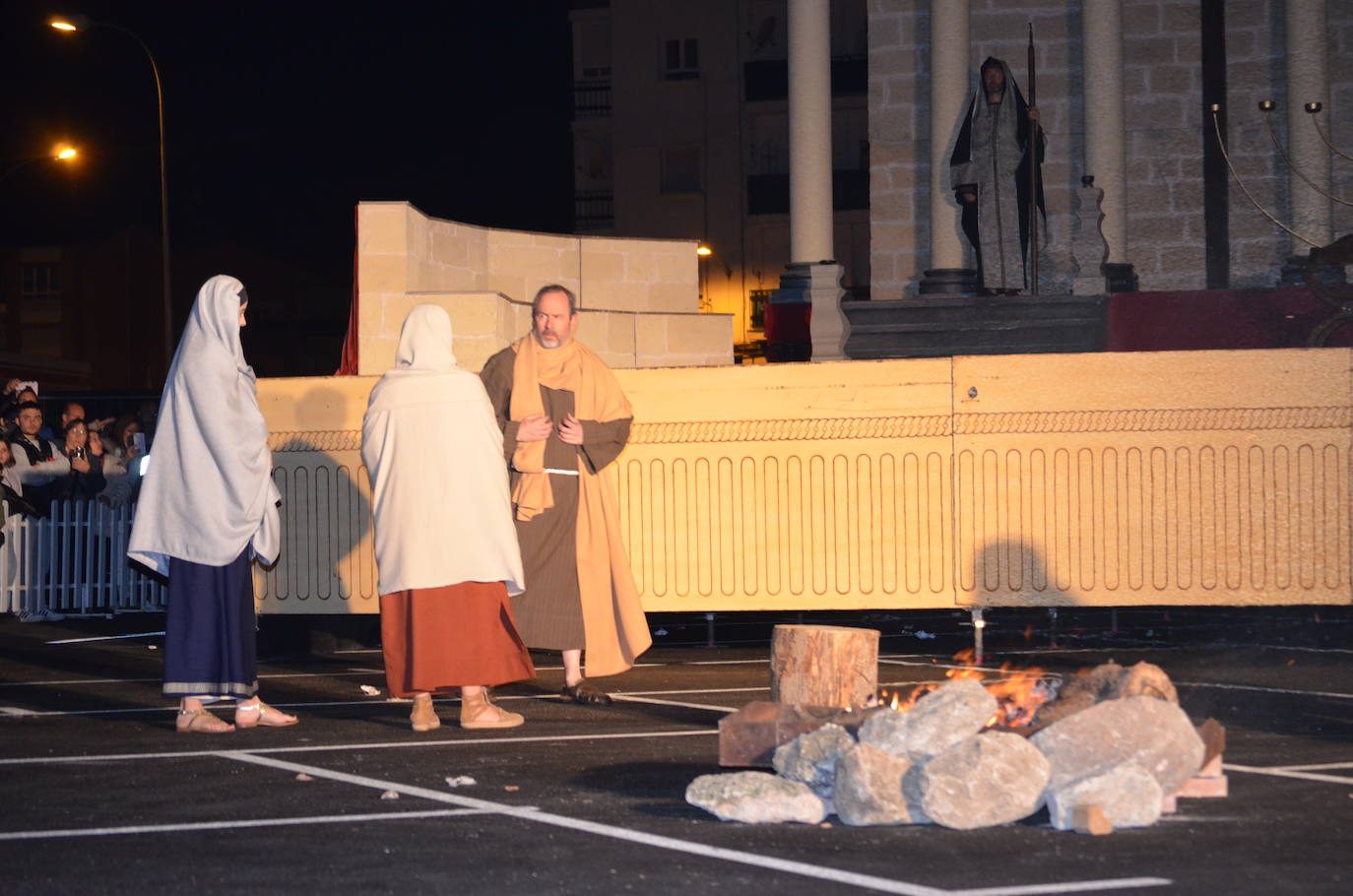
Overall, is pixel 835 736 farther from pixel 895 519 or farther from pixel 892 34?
pixel 892 34

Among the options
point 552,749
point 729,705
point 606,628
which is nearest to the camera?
point 552,749

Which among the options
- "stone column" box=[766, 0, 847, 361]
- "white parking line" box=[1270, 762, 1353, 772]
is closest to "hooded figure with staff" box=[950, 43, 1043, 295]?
"stone column" box=[766, 0, 847, 361]

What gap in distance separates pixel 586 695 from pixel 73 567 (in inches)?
334

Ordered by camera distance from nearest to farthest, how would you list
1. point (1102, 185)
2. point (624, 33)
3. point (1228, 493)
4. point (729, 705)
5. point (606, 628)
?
point (729, 705) → point (606, 628) → point (1228, 493) → point (1102, 185) → point (624, 33)

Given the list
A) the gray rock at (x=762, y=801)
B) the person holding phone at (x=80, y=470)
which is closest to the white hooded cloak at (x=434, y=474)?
the gray rock at (x=762, y=801)

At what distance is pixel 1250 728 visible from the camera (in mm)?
7945

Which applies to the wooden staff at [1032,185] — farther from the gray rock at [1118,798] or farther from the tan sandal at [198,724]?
the gray rock at [1118,798]

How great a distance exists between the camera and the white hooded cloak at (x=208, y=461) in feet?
29.1

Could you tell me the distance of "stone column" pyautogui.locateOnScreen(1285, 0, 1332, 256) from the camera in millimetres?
19719

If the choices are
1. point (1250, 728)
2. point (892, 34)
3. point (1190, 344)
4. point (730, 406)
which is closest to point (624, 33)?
point (892, 34)

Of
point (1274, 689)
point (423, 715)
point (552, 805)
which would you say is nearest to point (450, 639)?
point (423, 715)

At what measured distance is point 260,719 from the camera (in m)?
8.73

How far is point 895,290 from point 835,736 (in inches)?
622

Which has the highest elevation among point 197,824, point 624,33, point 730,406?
point 624,33
